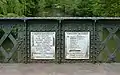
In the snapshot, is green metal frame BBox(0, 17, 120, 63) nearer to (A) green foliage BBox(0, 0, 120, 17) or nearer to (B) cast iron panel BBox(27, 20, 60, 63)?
(B) cast iron panel BBox(27, 20, 60, 63)

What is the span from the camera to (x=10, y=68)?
6551 mm

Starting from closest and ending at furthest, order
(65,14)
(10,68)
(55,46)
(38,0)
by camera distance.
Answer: (10,68)
(55,46)
(38,0)
(65,14)

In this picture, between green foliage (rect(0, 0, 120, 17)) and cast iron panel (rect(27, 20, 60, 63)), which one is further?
green foliage (rect(0, 0, 120, 17))

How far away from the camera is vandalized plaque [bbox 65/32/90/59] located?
705 cm

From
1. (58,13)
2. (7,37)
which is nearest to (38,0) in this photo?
(58,13)

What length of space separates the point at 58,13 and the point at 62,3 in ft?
2.37

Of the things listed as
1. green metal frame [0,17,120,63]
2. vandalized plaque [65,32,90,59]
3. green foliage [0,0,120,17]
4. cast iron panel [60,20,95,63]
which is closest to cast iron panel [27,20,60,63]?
green metal frame [0,17,120,63]

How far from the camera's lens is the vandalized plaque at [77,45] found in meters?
7.05

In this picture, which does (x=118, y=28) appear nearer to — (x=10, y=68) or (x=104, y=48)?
(x=104, y=48)

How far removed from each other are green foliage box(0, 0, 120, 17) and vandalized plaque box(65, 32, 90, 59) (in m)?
4.70

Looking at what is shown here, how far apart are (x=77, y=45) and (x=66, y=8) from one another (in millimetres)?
10643

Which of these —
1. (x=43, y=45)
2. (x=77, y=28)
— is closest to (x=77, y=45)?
(x=77, y=28)

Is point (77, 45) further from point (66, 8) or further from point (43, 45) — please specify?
point (66, 8)

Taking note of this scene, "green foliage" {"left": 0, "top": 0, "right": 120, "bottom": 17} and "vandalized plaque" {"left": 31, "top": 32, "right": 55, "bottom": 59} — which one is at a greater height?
"green foliage" {"left": 0, "top": 0, "right": 120, "bottom": 17}
